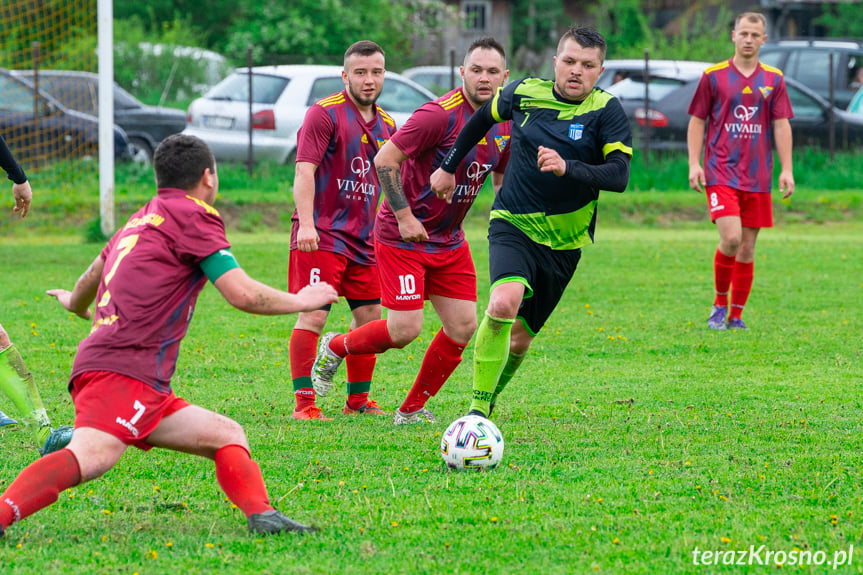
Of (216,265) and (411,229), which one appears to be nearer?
(216,265)

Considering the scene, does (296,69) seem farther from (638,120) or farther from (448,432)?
(448,432)

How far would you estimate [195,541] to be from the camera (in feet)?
13.9

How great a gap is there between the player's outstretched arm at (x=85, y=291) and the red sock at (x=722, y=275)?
21.4 ft

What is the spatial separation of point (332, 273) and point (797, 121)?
15.2 metres

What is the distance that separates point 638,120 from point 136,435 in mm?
17170

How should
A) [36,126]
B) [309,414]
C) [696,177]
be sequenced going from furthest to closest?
1. [36,126]
2. [696,177]
3. [309,414]

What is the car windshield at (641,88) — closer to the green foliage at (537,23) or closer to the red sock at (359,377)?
the red sock at (359,377)

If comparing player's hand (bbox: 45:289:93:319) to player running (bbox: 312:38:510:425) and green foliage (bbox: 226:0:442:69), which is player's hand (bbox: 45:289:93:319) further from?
green foliage (bbox: 226:0:442:69)

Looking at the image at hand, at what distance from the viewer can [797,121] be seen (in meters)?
20.0

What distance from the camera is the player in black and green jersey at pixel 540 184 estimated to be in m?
5.78

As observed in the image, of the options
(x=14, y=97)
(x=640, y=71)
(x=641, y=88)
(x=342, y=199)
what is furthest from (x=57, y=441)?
(x=640, y=71)

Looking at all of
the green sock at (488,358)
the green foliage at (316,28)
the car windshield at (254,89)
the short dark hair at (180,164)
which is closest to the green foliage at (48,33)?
the car windshield at (254,89)

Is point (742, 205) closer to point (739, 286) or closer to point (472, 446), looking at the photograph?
point (739, 286)

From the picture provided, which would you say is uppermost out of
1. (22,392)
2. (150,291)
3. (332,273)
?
(150,291)
